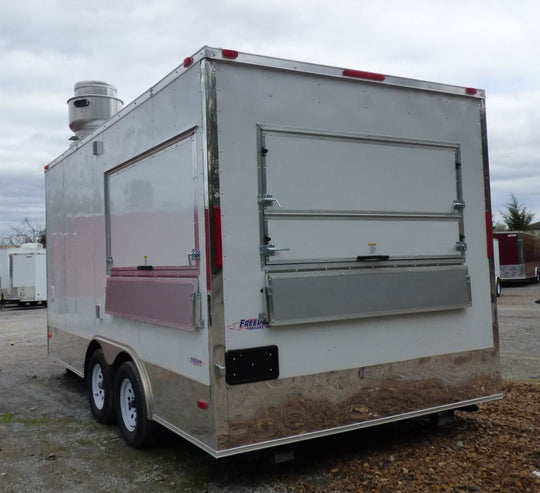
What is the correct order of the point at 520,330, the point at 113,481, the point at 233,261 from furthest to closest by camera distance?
the point at 520,330, the point at 113,481, the point at 233,261

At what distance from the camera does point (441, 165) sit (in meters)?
4.77

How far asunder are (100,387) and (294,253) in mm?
2993

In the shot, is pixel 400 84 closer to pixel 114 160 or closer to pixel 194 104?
pixel 194 104

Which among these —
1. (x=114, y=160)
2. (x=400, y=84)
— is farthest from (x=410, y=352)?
(x=114, y=160)

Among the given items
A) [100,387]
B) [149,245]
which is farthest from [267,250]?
[100,387]

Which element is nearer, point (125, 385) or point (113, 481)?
point (113, 481)

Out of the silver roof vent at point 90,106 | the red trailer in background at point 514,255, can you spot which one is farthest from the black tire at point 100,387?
the red trailer in background at point 514,255

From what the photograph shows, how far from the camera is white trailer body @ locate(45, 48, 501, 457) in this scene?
3.85 meters

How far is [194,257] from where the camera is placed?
157 inches

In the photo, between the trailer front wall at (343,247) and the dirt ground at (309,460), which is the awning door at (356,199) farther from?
the dirt ground at (309,460)

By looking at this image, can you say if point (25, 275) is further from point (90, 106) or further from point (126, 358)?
point (126, 358)

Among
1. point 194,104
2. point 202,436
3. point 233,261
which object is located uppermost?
point 194,104

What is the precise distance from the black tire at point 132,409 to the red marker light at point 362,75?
290 centimetres

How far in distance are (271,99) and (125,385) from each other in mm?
2830
